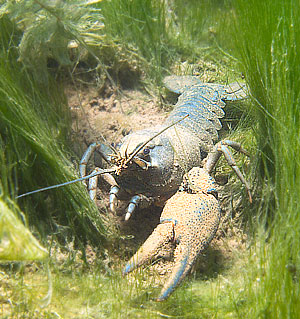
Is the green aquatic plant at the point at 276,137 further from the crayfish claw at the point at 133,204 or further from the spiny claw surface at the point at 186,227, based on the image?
the crayfish claw at the point at 133,204

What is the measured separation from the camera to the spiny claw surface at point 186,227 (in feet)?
6.60

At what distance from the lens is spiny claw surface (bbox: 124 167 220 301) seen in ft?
6.60

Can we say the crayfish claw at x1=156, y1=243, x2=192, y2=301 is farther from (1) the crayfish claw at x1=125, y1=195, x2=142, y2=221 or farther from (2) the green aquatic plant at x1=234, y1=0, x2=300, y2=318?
(1) the crayfish claw at x1=125, y1=195, x2=142, y2=221

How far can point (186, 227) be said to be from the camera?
222 cm

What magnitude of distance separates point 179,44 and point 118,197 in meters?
2.73

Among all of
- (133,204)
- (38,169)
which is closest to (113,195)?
(133,204)

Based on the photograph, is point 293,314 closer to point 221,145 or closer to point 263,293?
point 263,293

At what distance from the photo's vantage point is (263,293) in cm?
174

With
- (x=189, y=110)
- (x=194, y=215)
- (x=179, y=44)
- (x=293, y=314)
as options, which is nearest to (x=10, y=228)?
(x=194, y=215)

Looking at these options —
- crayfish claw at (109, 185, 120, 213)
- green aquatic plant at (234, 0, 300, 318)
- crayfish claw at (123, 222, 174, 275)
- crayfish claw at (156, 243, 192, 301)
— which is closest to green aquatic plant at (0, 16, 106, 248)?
crayfish claw at (109, 185, 120, 213)

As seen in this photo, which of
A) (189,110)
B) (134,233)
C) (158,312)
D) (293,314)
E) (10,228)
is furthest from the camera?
(189,110)

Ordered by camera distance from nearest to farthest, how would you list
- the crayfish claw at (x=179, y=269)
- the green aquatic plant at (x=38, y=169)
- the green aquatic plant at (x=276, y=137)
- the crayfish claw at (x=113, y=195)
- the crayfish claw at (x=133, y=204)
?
the green aquatic plant at (x=276, y=137), the crayfish claw at (x=179, y=269), the green aquatic plant at (x=38, y=169), the crayfish claw at (x=133, y=204), the crayfish claw at (x=113, y=195)

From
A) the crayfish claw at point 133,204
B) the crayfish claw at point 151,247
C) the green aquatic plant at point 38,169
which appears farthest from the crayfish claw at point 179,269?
the green aquatic plant at point 38,169

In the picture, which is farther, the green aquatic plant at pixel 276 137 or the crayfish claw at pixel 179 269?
the crayfish claw at pixel 179 269
